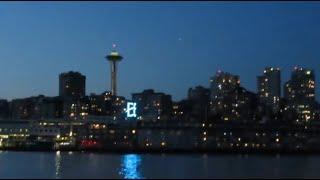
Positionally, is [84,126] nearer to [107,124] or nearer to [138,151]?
[107,124]

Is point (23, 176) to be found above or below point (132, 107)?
below

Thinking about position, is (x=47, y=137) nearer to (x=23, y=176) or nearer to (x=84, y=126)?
(x=84, y=126)

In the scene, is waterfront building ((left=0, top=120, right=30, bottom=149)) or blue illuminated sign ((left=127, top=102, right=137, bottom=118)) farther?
blue illuminated sign ((left=127, top=102, right=137, bottom=118))

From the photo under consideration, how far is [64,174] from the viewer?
72.6 meters

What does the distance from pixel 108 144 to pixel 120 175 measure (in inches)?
3958

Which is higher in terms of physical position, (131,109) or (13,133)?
(131,109)

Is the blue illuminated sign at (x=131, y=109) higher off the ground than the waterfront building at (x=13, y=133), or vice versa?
the blue illuminated sign at (x=131, y=109)

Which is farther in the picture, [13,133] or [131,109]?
[131,109]

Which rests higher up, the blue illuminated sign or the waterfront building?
the blue illuminated sign

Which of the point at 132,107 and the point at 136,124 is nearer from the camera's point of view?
the point at 136,124

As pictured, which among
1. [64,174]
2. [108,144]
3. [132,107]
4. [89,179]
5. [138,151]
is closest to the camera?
[89,179]

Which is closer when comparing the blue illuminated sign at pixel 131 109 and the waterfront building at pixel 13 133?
the waterfront building at pixel 13 133

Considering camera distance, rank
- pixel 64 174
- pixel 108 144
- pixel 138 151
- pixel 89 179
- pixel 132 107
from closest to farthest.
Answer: pixel 89 179
pixel 64 174
pixel 138 151
pixel 108 144
pixel 132 107

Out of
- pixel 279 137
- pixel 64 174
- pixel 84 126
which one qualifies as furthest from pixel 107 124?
pixel 64 174
